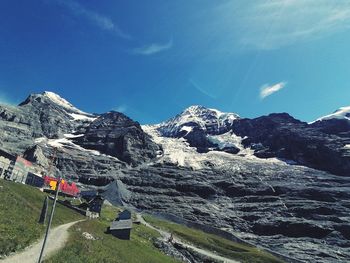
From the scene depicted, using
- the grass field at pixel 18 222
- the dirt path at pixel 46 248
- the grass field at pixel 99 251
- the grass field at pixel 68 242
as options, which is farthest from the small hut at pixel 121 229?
the dirt path at pixel 46 248

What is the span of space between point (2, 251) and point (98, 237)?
2850 cm

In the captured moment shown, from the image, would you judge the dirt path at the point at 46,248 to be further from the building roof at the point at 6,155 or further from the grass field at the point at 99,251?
the building roof at the point at 6,155

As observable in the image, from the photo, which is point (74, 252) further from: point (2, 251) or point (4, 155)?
point (4, 155)

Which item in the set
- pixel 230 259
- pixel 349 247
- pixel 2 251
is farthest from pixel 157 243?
pixel 349 247

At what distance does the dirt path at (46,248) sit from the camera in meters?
41.1

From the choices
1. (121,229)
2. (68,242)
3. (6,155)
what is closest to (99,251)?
(68,242)

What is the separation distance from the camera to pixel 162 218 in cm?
19988

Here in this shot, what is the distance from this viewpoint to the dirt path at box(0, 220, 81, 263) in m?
41.1

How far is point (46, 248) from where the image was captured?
48.7 m

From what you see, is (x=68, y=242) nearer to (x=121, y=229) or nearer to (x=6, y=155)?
(x=121, y=229)

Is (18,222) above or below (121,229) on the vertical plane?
below

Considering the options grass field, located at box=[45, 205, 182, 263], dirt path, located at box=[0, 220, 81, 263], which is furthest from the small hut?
dirt path, located at box=[0, 220, 81, 263]

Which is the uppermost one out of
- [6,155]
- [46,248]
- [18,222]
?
[6,155]

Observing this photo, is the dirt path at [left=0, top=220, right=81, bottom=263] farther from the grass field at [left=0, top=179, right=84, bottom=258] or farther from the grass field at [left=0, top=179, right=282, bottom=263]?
the grass field at [left=0, top=179, right=84, bottom=258]
